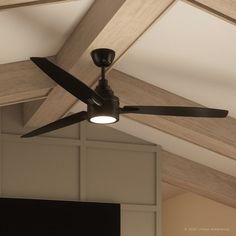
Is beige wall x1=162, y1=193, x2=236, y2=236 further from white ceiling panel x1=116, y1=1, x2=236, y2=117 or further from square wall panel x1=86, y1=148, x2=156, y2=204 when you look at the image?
white ceiling panel x1=116, y1=1, x2=236, y2=117

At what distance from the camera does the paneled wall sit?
5.75 metres

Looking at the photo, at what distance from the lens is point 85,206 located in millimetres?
5844

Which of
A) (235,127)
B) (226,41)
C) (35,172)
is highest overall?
(226,41)

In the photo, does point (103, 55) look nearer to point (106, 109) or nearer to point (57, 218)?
point (106, 109)

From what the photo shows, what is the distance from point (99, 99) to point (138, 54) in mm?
1171

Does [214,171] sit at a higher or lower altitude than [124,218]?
higher

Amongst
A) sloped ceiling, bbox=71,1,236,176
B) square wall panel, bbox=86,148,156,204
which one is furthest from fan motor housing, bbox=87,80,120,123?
square wall panel, bbox=86,148,156,204

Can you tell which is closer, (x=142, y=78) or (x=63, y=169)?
(x=142, y=78)

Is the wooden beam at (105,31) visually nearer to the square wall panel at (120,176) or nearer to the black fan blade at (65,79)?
the black fan blade at (65,79)

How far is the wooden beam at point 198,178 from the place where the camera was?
655 cm

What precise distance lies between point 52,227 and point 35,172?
1.86ft

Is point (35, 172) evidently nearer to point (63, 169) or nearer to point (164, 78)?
point (63, 169)

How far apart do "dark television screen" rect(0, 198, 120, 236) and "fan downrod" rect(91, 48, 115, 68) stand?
2.31 metres

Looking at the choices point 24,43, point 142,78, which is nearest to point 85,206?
point 142,78
